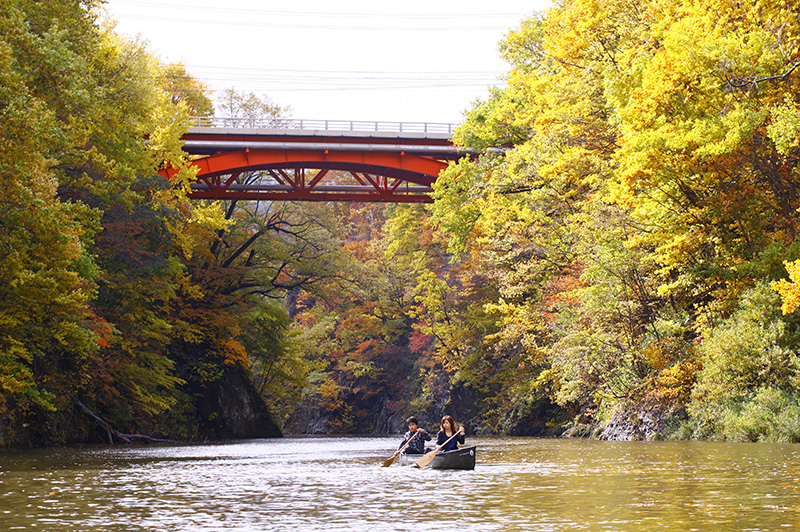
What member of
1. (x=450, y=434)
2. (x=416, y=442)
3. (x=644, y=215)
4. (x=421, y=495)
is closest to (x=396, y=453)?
(x=416, y=442)

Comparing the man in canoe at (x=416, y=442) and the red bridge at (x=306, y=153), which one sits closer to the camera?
the man in canoe at (x=416, y=442)

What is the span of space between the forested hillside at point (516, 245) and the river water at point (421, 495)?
4.37 meters

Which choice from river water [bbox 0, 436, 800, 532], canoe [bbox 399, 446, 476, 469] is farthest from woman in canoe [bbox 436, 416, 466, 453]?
river water [bbox 0, 436, 800, 532]

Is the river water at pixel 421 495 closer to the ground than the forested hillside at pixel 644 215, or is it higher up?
closer to the ground

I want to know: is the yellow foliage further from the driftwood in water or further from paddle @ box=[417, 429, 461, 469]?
the driftwood in water

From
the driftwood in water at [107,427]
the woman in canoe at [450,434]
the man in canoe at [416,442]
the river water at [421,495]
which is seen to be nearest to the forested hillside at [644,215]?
the river water at [421,495]

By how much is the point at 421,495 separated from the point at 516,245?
74.2 ft

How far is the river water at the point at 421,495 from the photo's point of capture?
883 centimetres

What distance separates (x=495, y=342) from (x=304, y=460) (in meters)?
21.0

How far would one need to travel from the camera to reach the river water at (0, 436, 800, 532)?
8.83 m

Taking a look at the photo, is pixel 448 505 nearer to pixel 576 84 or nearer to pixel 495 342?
pixel 576 84

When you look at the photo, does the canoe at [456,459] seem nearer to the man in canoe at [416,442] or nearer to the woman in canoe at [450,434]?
the woman in canoe at [450,434]

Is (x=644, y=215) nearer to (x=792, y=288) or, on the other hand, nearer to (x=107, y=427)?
(x=792, y=288)

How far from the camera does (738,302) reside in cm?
2194
